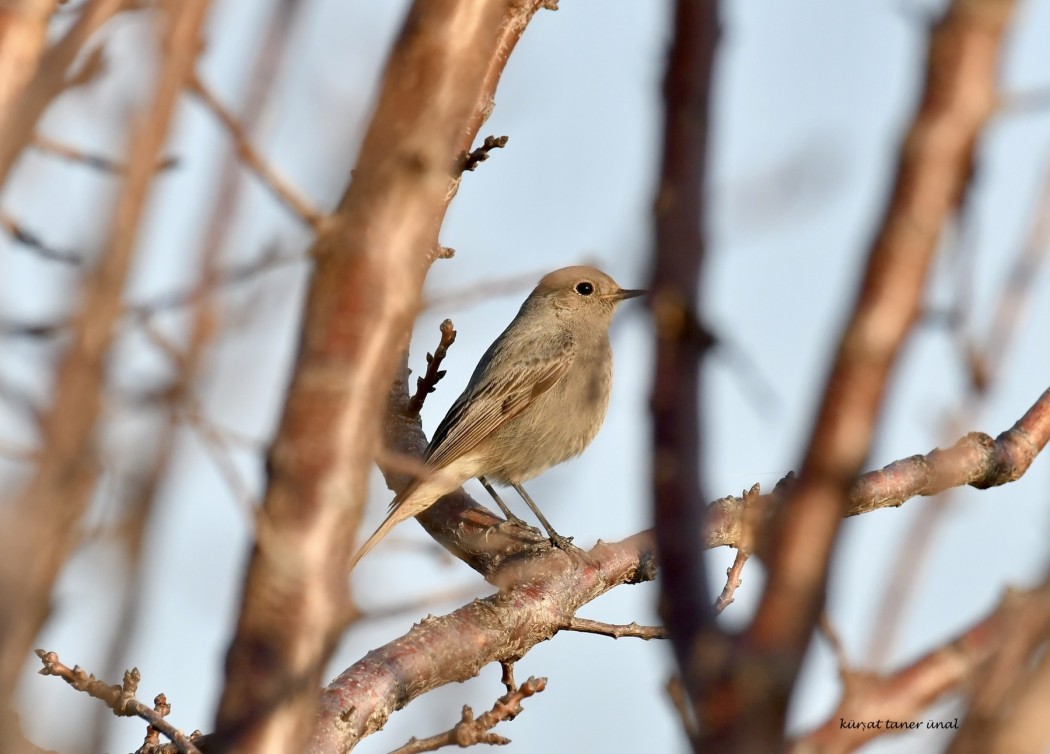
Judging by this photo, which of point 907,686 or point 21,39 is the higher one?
point 21,39

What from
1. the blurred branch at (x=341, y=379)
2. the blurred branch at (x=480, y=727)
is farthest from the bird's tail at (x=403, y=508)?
the blurred branch at (x=341, y=379)

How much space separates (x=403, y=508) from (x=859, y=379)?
6309mm

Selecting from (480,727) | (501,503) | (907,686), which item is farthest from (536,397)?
(907,686)

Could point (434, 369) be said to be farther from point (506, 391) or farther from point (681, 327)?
point (681, 327)

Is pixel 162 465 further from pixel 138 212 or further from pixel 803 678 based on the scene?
pixel 803 678

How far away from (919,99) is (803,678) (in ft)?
2.92

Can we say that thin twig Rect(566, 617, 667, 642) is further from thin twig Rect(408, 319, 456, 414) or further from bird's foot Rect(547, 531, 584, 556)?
thin twig Rect(408, 319, 456, 414)

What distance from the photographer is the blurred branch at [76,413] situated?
214 cm

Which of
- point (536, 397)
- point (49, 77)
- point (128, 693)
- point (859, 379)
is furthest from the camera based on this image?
point (536, 397)

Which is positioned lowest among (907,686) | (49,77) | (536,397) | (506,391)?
(907,686)

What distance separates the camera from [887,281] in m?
1.70

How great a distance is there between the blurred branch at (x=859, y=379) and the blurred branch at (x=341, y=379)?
911mm

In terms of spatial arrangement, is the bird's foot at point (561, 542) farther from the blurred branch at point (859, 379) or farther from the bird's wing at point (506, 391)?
the blurred branch at point (859, 379)

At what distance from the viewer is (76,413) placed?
2170 mm
